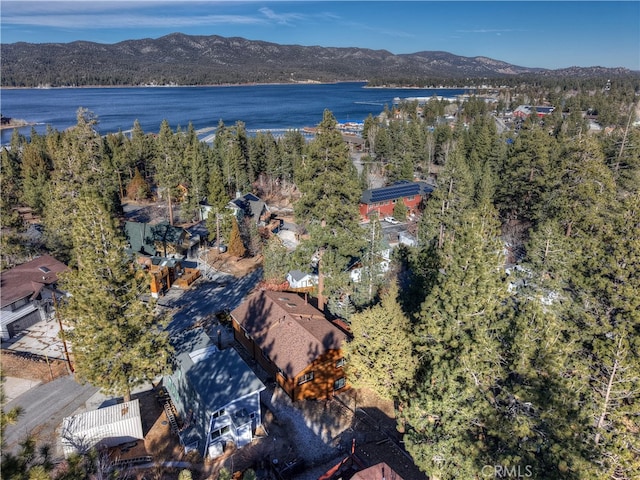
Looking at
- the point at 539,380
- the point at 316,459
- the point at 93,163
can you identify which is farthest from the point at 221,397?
the point at 93,163

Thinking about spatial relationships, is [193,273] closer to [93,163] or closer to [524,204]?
[93,163]

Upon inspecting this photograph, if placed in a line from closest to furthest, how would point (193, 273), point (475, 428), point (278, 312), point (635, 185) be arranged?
point (475, 428) < point (278, 312) < point (193, 273) < point (635, 185)

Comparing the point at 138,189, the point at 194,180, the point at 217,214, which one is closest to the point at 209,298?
the point at 217,214

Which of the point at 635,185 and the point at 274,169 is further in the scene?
the point at 274,169

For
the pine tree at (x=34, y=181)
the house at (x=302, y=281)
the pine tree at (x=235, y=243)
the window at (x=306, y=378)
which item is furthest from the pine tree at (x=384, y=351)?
the pine tree at (x=34, y=181)

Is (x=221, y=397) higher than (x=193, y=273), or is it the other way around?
(x=221, y=397)

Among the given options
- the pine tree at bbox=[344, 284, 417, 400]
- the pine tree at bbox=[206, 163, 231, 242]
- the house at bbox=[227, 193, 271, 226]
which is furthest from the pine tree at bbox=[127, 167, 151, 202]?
the pine tree at bbox=[344, 284, 417, 400]
